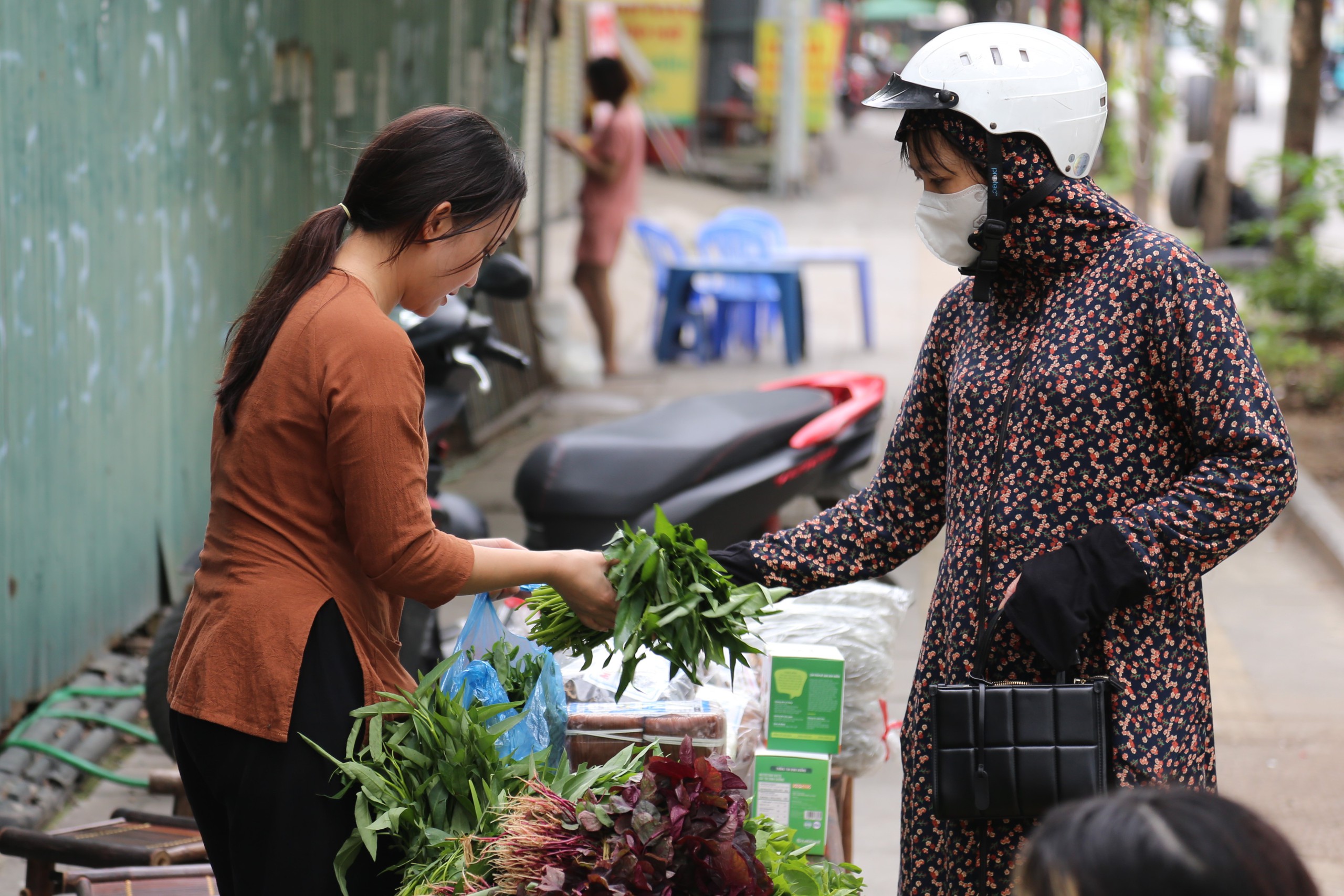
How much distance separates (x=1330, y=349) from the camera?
34.9 feet

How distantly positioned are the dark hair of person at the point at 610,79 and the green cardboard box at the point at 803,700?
24.1ft

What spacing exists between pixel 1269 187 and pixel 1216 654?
1739cm

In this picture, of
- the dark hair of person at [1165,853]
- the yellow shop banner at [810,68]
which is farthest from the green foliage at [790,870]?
the yellow shop banner at [810,68]

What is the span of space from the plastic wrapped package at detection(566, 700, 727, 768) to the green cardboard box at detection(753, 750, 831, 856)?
→ 0.18m

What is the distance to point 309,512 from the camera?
198cm

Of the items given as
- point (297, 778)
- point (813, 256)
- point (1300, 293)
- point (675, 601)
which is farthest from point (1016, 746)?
point (1300, 293)

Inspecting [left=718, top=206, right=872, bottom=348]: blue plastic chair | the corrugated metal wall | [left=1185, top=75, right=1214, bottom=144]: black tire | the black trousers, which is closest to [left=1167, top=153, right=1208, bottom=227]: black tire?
[left=1185, top=75, right=1214, bottom=144]: black tire

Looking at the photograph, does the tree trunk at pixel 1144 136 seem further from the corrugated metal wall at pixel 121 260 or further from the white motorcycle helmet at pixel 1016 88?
the white motorcycle helmet at pixel 1016 88

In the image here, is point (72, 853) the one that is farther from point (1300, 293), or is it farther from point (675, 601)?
point (1300, 293)

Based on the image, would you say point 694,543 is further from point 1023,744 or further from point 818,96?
point 818,96

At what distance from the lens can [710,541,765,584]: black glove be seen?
8.09ft

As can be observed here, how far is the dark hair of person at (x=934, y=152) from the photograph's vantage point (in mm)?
2244

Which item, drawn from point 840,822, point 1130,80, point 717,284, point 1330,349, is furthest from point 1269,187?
point 840,822

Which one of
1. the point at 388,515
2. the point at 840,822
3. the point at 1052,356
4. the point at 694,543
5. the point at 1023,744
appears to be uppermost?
the point at 1052,356
